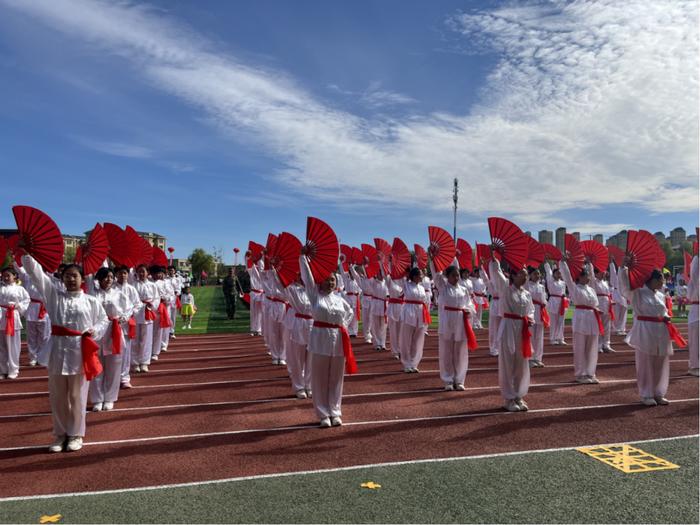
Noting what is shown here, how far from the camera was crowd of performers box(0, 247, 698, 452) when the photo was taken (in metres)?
5.81

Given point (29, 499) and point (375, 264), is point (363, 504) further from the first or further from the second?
point (375, 264)

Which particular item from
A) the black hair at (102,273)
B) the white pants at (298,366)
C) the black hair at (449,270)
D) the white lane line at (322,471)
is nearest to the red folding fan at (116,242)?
the black hair at (102,273)

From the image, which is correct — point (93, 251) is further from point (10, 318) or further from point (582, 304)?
point (582, 304)

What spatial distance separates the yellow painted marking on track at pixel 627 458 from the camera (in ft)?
16.7

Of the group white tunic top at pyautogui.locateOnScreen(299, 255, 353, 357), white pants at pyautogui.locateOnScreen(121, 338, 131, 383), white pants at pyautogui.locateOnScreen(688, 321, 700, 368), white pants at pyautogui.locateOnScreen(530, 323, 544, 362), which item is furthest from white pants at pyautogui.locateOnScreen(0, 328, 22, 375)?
white pants at pyautogui.locateOnScreen(688, 321, 700, 368)

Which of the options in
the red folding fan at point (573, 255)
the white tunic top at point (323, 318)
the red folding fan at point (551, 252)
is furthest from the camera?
the red folding fan at point (551, 252)

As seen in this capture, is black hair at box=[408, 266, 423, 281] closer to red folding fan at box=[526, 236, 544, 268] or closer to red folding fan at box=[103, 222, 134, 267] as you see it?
red folding fan at box=[526, 236, 544, 268]

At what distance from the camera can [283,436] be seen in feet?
20.5

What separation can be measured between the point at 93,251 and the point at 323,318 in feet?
11.0

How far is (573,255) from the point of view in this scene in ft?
31.8

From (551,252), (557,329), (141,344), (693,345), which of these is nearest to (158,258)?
(141,344)

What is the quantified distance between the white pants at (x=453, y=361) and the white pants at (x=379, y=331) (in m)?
5.10

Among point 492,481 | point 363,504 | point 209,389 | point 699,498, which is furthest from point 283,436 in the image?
point 699,498

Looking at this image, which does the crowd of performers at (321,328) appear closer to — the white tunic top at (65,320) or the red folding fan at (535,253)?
the white tunic top at (65,320)
